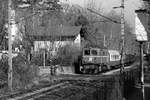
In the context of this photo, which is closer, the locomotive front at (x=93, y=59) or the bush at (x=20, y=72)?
the bush at (x=20, y=72)

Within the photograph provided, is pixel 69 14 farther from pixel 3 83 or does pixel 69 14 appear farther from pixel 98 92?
pixel 98 92

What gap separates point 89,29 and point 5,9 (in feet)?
129

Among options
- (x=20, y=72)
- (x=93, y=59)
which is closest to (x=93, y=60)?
(x=93, y=59)

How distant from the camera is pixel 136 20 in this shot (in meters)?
5.19

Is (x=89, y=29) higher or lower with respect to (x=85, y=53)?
higher

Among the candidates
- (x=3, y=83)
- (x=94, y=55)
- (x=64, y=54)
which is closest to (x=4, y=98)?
(x=3, y=83)

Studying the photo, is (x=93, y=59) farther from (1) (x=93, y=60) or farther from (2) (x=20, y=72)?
(2) (x=20, y=72)

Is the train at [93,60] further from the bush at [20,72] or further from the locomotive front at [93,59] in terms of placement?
the bush at [20,72]

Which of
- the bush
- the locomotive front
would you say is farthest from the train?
the bush

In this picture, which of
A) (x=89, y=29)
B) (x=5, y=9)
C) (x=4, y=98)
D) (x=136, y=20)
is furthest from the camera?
(x=89, y=29)

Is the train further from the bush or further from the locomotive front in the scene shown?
the bush

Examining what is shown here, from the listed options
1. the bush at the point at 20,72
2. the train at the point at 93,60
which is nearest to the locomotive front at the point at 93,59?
the train at the point at 93,60

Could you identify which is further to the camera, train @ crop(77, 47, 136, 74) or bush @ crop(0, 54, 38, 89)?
train @ crop(77, 47, 136, 74)

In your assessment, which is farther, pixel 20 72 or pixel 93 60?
pixel 93 60
